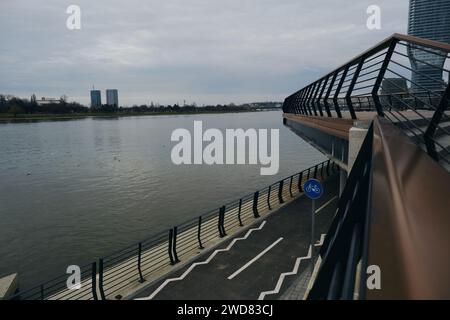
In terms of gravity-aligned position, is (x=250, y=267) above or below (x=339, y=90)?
below

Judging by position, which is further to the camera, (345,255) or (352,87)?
(352,87)

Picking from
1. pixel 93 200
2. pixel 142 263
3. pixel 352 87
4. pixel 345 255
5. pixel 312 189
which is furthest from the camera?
pixel 93 200

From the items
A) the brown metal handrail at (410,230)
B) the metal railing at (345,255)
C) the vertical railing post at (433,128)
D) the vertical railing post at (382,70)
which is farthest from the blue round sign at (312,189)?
the brown metal handrail at (410,230)

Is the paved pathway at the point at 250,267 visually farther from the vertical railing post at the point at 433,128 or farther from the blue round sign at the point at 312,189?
the vertical railing post at the point at 433,128

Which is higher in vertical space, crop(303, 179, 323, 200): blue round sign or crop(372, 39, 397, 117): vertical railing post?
crop(372, 39, 397, 117): vertical railing post

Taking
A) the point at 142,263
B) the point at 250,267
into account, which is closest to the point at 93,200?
the point at 142,263

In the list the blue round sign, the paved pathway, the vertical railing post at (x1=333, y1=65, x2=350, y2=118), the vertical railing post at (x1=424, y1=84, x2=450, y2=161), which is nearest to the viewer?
the vertical railing post at (x1=424, y1=84, x2=450, y2=161)

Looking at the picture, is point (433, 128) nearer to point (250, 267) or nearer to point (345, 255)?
point (345, 255)

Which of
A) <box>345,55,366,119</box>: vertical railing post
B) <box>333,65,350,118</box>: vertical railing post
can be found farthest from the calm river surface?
<box>345,55,366,119</box>: vertical railing post

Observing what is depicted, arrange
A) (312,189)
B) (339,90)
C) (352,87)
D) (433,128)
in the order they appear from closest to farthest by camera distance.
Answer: (433,128), (352,87), (312,189), (339,90)

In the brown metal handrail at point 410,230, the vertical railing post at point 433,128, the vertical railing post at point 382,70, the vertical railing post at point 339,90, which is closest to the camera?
the brown metal handrail at point 410,230

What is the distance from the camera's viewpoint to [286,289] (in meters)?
8.37

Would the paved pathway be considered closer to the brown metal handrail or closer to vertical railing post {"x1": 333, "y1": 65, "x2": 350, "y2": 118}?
vertical railing post {"x1": 333, "y1": 65, "x2": 350, "y2": 118}

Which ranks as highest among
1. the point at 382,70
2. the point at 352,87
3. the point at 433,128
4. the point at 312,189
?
the point at 382,70
